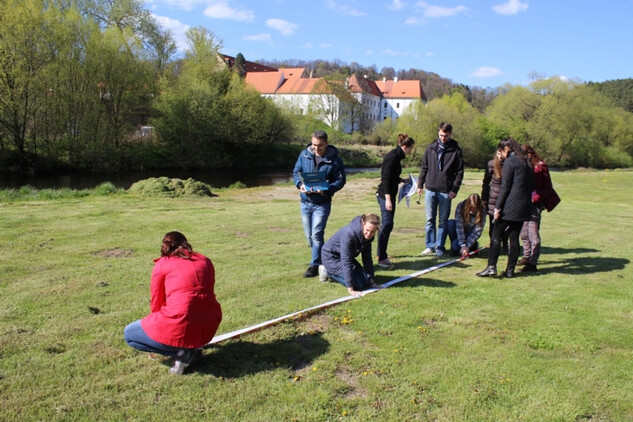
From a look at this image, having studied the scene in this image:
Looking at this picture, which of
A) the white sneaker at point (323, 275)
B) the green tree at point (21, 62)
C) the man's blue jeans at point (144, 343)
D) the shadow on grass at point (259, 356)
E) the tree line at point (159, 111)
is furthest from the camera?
the tree line at point (159, 111)

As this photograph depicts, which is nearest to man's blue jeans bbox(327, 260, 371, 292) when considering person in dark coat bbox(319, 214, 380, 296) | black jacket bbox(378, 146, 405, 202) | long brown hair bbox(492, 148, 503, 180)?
person in dark coat bbox(319, 214, 380, 296)

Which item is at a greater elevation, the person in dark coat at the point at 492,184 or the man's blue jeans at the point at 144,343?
the person in dark coat at the point at 492,184

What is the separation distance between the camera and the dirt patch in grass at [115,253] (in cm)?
772

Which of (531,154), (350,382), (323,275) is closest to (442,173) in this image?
(531,154)

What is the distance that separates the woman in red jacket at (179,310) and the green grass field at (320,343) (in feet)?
0.79

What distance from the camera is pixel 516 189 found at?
6.75 metres

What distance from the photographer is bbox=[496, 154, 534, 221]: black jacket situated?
668 centimetres

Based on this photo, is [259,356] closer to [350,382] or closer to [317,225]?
[350,382]

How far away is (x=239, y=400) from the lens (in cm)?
356

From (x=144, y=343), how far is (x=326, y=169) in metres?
3.66

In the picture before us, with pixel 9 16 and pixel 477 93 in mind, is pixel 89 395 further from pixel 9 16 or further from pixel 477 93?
pixel 477 93

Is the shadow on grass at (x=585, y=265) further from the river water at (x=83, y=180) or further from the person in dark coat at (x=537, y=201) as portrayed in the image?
the river water at (x=83, y=180)

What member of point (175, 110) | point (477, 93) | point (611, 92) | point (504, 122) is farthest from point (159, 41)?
point (611, 92)

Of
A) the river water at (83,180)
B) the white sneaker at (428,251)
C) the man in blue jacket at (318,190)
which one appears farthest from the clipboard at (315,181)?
the river water at (83,180)
